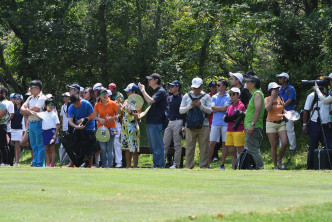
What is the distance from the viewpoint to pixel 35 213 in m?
7.08

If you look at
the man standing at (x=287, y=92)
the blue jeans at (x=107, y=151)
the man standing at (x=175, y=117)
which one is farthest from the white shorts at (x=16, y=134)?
the man standing at (x=287, y=92)

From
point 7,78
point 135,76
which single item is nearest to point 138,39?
Answer: point 135,76

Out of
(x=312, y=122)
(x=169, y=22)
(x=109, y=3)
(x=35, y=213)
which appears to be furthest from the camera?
(x=169, y=22)

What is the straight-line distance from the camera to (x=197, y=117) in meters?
14.9

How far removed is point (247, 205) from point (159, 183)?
8.95ft

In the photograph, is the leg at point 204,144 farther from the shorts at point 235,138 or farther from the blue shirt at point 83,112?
the blue shirt at point 83,112

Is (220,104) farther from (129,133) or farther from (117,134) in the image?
(117,134)

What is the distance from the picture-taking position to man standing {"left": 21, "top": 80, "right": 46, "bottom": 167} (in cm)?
1658

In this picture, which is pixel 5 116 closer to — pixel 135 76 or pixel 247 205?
pixel 247 205

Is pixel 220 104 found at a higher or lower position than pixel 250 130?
higher

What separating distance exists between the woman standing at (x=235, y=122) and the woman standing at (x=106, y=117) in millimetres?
3032

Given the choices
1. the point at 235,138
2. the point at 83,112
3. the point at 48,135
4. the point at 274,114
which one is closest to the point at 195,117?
the point at 235,138

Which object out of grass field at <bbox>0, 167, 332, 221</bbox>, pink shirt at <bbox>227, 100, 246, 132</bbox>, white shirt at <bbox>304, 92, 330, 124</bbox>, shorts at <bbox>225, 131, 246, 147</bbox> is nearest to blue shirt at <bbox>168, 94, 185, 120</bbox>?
pink shirt at <bbox>227, 100, 246, 132</bbox>

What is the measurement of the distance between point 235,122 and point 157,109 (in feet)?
6.12
